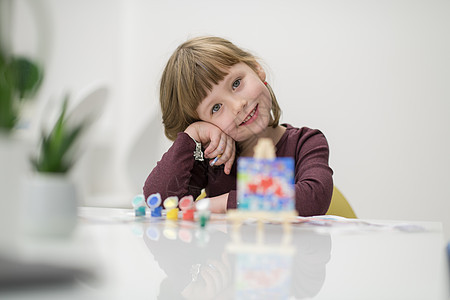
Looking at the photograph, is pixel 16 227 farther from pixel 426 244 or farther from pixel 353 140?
pixel 353 140

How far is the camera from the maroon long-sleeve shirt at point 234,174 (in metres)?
0.86

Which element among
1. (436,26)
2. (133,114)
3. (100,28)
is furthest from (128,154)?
(436,26)

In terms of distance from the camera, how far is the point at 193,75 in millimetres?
1069

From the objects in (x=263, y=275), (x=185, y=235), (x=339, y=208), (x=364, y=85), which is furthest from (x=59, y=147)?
(x=364, y=85)

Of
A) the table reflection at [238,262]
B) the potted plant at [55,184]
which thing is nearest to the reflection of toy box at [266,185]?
the table reflection at [238,262]

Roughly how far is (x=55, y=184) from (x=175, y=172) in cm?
71

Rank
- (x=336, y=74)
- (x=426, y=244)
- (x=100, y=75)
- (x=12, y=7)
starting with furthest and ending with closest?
(x=100, y=75) < (x=336, y=74) < (x=426, y=244) < (x=12, y=7)

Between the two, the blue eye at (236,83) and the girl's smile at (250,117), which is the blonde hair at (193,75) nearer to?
the blue eye at (236,83)

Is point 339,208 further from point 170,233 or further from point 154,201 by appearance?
point 170,233

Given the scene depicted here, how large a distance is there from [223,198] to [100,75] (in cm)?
207

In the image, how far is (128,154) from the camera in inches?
88.1

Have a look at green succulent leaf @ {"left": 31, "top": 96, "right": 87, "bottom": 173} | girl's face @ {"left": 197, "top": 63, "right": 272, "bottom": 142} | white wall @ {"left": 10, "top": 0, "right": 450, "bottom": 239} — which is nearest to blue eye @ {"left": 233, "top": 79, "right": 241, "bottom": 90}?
girl's face @ {"left": 197, "top": 63, "right": 272, "bottom": 142}

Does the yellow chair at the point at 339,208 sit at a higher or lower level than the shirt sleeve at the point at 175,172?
lower

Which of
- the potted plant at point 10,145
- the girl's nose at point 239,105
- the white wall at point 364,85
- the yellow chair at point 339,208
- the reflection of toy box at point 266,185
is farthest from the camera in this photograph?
the white wall at point 364,85
